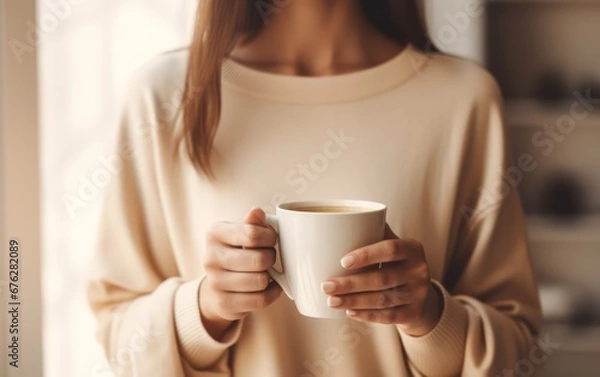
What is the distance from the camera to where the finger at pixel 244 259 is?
350 millimetres

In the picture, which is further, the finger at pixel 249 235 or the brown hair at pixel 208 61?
the brown hair at pixel 208 61

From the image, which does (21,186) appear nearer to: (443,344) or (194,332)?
(194,332)

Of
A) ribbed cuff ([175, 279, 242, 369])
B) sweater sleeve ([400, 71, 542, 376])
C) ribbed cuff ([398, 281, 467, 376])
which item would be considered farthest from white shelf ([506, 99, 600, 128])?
ribbed cuff ([175, 279, 242, 369])

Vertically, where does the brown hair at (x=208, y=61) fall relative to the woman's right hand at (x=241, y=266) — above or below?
above

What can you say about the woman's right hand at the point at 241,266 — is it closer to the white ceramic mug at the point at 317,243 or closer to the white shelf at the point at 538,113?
the white ceramic mug at the point at 317,243

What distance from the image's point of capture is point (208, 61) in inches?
18.0

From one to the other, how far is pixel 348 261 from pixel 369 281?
0.02 m

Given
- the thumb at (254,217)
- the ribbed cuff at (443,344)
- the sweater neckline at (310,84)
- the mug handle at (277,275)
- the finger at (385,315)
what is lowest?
the ribbed cuff at (443,344)

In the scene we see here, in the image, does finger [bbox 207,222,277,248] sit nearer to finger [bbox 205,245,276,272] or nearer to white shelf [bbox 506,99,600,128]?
finger [bbox 205,245,276,272]

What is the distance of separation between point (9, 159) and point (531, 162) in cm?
42

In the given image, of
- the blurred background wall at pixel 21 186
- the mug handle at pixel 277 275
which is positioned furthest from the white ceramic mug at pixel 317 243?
the blurred background wall at pixel 21 186

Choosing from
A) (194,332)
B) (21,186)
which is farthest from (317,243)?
(21,186)

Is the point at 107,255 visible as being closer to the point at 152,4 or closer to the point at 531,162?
the point at 152,4

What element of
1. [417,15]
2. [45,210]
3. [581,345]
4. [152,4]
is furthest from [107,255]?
[581,345]
